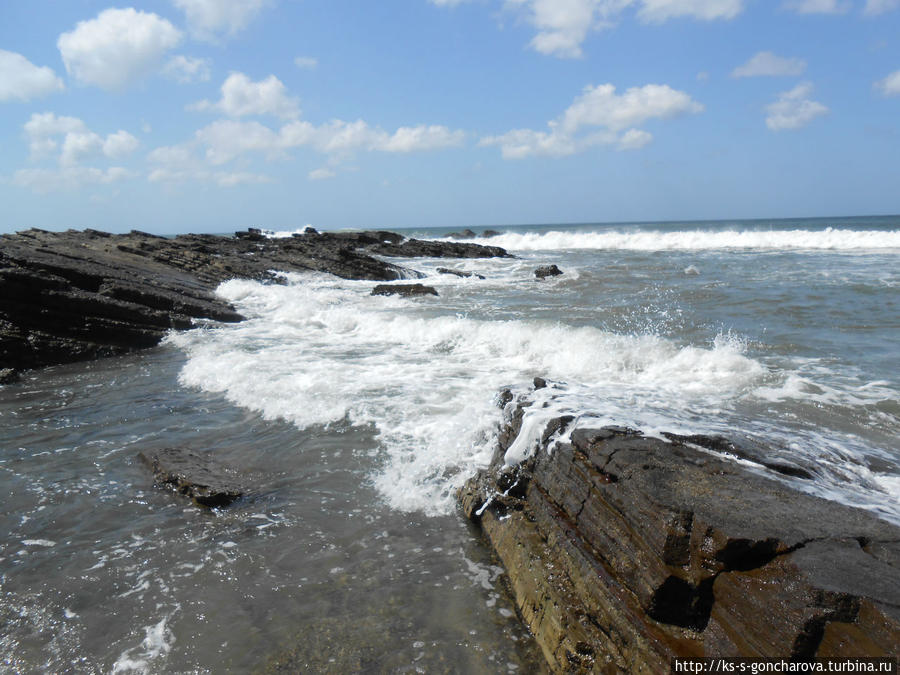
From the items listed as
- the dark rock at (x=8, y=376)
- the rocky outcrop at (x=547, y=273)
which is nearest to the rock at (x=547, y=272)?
the rocky outcrop at (x=547, y=273)

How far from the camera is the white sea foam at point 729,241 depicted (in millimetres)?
37344

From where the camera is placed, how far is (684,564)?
9.33ft

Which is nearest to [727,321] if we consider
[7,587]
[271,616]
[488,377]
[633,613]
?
[488,377]

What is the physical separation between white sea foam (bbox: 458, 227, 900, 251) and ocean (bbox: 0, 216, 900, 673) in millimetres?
30634

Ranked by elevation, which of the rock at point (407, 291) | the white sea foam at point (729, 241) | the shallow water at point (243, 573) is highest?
the white sea foam at point (729, 241)

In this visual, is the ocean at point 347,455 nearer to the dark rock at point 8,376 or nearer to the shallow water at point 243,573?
the shallow water at point 243,573

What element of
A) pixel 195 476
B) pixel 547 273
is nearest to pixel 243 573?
pixel 195 476

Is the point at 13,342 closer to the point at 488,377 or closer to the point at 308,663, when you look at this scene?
the point at 488,377

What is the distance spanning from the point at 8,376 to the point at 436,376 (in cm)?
794

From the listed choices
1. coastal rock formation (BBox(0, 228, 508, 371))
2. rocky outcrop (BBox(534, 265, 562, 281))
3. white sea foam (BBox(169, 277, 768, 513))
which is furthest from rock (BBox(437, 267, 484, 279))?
white sea foam (BBox(169, 277, 768, 513))

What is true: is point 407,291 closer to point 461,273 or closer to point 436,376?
point 461,273

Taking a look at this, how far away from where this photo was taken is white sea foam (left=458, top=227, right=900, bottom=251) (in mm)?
37344

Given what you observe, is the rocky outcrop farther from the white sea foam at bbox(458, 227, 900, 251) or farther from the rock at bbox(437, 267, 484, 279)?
the white sea foam at bbox(458, 227, 900, 251)

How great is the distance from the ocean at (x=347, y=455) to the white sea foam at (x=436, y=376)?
0.05 metres
